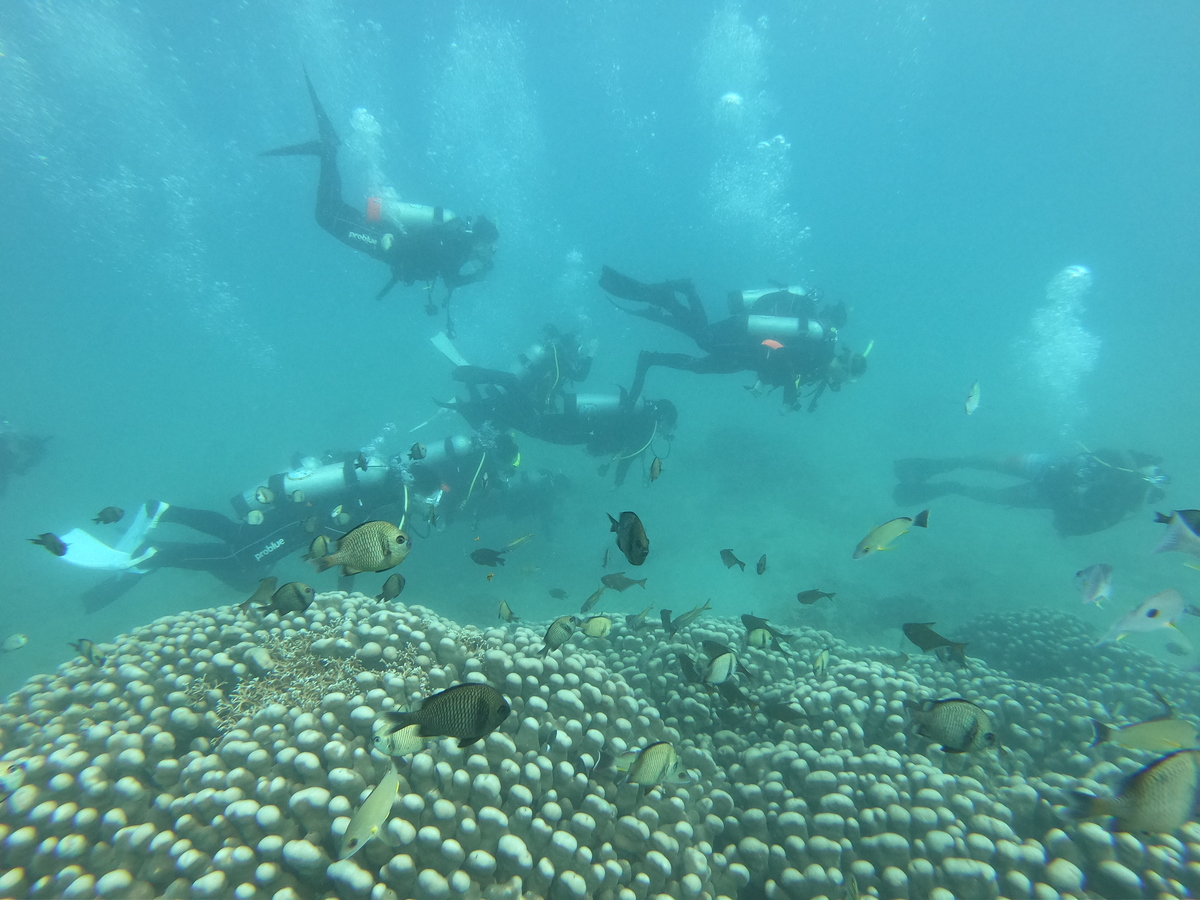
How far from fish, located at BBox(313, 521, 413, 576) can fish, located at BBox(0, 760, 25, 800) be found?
7.10 feet

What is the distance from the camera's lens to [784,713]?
4414mm

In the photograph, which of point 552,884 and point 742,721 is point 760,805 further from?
point 552,884

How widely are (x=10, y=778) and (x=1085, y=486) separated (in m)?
20.2

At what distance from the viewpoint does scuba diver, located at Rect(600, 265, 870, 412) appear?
13.1 meters

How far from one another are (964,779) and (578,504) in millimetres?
15380

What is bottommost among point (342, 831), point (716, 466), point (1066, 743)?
point (342, 831)

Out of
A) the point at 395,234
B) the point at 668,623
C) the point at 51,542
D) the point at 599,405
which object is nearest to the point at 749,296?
Answer: the point at 599,405

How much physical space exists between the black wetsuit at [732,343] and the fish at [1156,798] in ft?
37.5

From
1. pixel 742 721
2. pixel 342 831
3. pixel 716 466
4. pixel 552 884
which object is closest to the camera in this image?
pixel 342 831

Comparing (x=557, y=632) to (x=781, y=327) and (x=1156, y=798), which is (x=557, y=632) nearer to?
(x=1156, y=798)

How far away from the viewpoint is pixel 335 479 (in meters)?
10.8

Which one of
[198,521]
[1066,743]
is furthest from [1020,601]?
[198,521]

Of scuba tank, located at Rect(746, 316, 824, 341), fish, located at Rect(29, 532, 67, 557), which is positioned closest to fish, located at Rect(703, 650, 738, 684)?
fish, located at Rect(29, 532, 67, 557)

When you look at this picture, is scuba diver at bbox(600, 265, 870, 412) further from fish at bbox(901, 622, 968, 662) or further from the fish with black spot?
the fish with black spot
